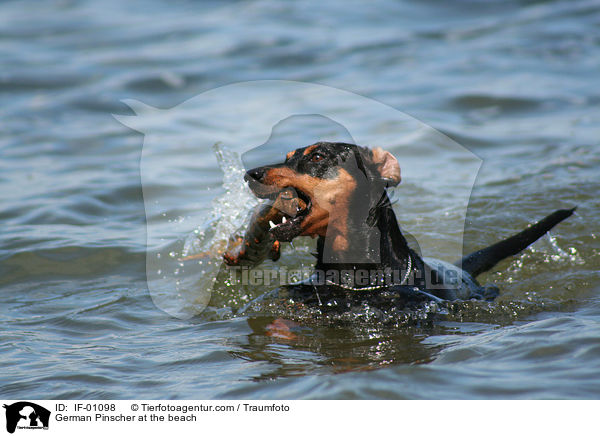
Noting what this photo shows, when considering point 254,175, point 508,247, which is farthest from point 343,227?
point 508,247

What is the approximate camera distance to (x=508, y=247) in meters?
5.35

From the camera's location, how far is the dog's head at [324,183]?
414 centimetres

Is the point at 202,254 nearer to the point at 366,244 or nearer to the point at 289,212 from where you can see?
the point at 289,212

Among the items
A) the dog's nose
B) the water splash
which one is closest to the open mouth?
the dog's nose

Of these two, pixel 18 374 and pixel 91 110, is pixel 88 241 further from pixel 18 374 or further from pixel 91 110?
pixel 91 110

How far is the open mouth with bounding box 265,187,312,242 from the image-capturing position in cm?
414

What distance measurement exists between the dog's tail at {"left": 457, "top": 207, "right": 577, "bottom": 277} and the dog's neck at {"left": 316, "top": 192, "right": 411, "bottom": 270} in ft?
3.97

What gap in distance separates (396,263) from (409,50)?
9454 millimetres

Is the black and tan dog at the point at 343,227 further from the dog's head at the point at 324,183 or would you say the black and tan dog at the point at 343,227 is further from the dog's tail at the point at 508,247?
the dog's tail at the point at 508,247

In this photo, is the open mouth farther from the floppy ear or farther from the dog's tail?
the dog's tail

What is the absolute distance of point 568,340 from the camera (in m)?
3.80

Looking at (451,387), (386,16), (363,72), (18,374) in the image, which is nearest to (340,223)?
(451,387)
